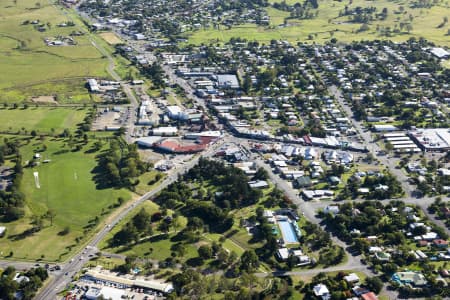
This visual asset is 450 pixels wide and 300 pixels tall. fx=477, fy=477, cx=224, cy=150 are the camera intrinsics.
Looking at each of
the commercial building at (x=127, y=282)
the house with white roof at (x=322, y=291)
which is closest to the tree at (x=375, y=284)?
the house with white roof at (x=322, y=291)

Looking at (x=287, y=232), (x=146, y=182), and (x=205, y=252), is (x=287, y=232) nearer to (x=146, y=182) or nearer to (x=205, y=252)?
(x=205, y=252)

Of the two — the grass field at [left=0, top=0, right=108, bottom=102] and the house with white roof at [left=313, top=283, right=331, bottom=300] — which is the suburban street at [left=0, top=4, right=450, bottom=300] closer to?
the house with white roof at [left=313, top=283, right=331, bottom=300]

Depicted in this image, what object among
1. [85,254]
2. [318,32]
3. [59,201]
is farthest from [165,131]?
[318,32]

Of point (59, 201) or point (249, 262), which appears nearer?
point (249, 262)

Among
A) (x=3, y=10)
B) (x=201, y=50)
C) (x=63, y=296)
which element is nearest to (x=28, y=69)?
(x=201, y=50)

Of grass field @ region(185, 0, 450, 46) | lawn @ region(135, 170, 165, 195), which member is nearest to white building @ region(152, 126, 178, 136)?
lawn @ region(135, 170, 165, 195)

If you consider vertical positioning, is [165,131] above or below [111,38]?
below

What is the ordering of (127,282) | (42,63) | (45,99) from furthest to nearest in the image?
(42,63) → (45,99) → (127,282)
